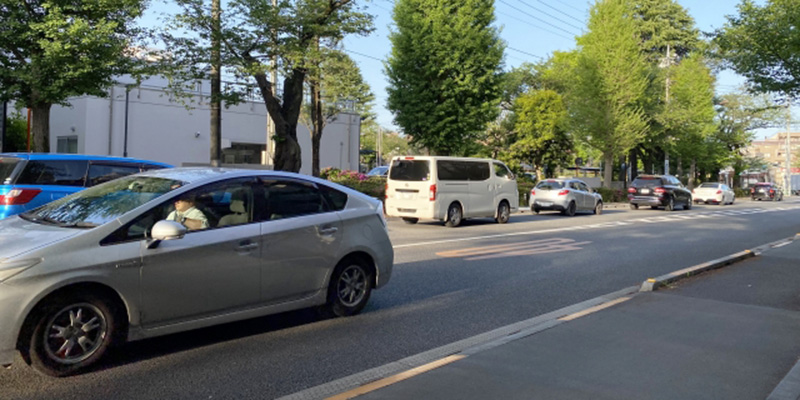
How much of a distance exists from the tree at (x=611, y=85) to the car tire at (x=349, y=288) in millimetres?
36099

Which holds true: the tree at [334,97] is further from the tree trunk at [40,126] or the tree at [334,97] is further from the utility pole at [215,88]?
the tree trunk at [40,126]

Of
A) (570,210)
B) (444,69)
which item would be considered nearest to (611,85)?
(444,69)

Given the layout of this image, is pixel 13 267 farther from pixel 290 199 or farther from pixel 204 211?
pixel 290 199

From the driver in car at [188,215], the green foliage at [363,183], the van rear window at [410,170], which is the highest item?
the van rear window at [410,170]

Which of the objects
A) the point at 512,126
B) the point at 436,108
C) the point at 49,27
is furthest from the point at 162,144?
the point at 512,126

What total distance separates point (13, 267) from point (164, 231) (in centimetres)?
102

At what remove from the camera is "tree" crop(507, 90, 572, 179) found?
42.4 m

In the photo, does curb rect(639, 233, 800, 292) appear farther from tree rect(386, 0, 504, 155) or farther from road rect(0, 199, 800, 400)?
tree rect(386, 0, 504, 155)

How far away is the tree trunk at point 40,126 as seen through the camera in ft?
57.4

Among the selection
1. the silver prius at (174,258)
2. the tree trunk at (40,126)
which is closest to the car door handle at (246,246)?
the silver prius at (174,258)

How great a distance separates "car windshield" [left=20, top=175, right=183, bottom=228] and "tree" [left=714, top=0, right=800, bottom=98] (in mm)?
16382

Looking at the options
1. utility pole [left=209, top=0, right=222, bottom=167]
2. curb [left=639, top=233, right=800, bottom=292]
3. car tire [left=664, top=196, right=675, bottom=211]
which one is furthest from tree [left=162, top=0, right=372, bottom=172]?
car tire [left=664, top=196, right=675, bottom=211]

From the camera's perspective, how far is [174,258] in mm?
5004

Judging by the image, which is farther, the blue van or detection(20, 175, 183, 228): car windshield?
the blue van
